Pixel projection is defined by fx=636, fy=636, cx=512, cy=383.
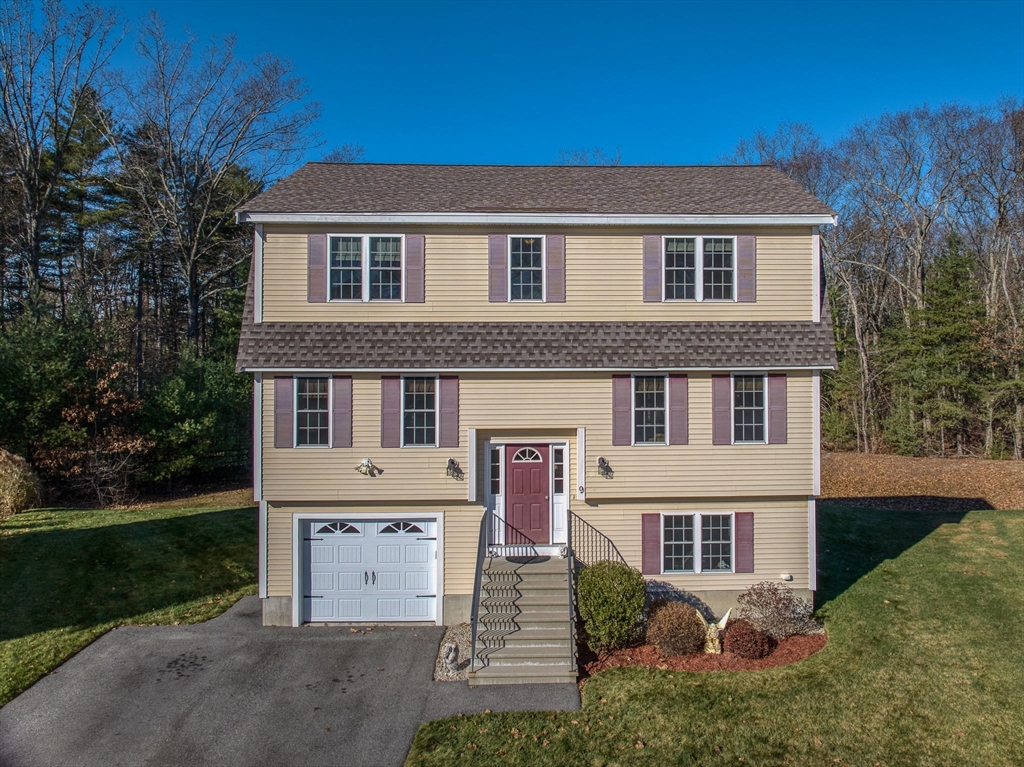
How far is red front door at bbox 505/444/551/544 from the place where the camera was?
1336 centimetres

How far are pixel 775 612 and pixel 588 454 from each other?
464 centimetres

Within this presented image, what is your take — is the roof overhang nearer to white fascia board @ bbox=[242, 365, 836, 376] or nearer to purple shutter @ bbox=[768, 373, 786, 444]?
white fascia board @ bbox=[242, 365, 836, 376]

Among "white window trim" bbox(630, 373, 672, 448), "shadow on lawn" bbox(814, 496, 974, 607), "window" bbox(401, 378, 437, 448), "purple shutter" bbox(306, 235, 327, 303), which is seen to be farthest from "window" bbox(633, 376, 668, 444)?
"purple shutter" bbox(306, 235, 327, 303)

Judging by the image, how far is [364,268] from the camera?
520 inches

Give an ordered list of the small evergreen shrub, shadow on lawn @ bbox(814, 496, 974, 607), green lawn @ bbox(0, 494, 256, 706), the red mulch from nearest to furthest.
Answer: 1. the red mulch
2. green lawn @ bbox(0, 494, 256, 706)
3. the small evergreen shrub
4. shadow on lawn @ bbox(814, 496, 974, 607)

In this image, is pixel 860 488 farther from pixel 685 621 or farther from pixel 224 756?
pixel 224 756

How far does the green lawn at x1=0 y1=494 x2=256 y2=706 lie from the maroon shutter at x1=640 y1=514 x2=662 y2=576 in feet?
30.0

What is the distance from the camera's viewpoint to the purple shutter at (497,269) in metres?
13.3

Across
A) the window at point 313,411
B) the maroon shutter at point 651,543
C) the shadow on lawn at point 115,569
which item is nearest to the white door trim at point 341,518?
the window at point 313,411

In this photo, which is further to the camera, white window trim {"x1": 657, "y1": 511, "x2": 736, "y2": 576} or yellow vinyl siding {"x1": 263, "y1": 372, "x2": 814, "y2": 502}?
white window trim {"x1": 657, "y1": 511, "x2": 736, "y2": 576}

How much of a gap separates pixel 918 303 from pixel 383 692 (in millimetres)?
33666

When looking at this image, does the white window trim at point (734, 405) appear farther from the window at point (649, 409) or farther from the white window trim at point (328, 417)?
the white window trim at point (328, 417)

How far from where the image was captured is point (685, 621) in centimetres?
1155

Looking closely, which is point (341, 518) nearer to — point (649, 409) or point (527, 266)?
point (527, 266)
